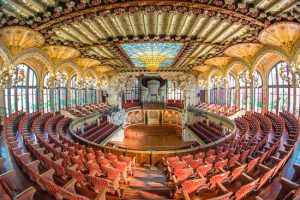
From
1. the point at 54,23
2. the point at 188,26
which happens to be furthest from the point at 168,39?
the point at 54,23

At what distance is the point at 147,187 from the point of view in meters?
5.03

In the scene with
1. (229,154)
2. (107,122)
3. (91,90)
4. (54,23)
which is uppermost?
(54,23)

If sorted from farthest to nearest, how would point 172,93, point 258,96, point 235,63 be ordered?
1. point 172,93
2. point 258,96
3. point 235,63

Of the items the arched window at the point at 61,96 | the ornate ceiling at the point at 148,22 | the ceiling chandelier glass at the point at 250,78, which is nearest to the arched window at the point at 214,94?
the ceiling chandelier glass at the point at 250,78

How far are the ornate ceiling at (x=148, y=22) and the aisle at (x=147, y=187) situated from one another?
5826 millimetres

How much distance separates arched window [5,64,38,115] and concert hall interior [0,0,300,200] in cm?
11

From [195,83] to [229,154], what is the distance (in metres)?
23.6

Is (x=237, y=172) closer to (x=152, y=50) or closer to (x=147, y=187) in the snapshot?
(x=147, y=187)

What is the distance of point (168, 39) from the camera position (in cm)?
988

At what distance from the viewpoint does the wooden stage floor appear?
730 inches

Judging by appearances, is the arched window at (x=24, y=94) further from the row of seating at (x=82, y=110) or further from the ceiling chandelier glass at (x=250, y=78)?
the ceiling chandelier glass at (x=250, y=78)

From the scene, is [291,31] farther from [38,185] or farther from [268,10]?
[38,185]

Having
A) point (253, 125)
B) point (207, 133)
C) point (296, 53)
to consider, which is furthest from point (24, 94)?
point (296, 53)

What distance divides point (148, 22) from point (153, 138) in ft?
52.7
